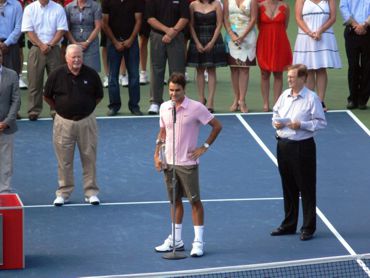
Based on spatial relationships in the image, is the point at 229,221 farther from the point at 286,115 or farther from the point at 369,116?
the point at 369,116

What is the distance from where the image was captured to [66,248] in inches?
535

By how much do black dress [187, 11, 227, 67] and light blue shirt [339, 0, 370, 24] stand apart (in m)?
2.27

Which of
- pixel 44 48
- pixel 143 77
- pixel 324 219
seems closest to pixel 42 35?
pixel 44 48

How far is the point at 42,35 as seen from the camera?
19.4 m

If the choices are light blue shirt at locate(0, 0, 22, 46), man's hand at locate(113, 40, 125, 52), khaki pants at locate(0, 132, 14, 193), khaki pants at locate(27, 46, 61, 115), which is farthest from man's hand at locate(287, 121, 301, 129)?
light blue shirt at locate(0, 0, 22, 46)

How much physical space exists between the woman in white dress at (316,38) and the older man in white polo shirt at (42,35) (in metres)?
4.11

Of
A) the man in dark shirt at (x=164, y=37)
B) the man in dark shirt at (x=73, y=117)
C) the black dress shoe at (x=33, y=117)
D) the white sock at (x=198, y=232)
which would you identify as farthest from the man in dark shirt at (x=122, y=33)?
the white sock at (x=198, y=232)

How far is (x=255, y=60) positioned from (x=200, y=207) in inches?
294

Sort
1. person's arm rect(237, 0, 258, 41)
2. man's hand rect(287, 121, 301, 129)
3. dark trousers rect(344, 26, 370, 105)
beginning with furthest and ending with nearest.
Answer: dark trousers rect(344, 26, 370, 105), person's arm rect(237, 0, 258, 41), man's hand rect(287, 121, 301, 129)

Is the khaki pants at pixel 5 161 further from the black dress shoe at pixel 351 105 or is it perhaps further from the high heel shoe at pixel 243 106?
the black dress shoe at pixel 351 105

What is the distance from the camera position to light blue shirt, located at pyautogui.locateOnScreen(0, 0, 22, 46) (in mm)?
19328

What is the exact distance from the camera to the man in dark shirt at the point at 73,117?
50.0 feet

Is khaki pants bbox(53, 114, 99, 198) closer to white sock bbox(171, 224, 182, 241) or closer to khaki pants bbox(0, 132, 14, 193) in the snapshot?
khaki pants bbox(0, 132, 14, 193)

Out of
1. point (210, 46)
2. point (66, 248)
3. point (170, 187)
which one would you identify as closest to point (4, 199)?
point (66, 248)
